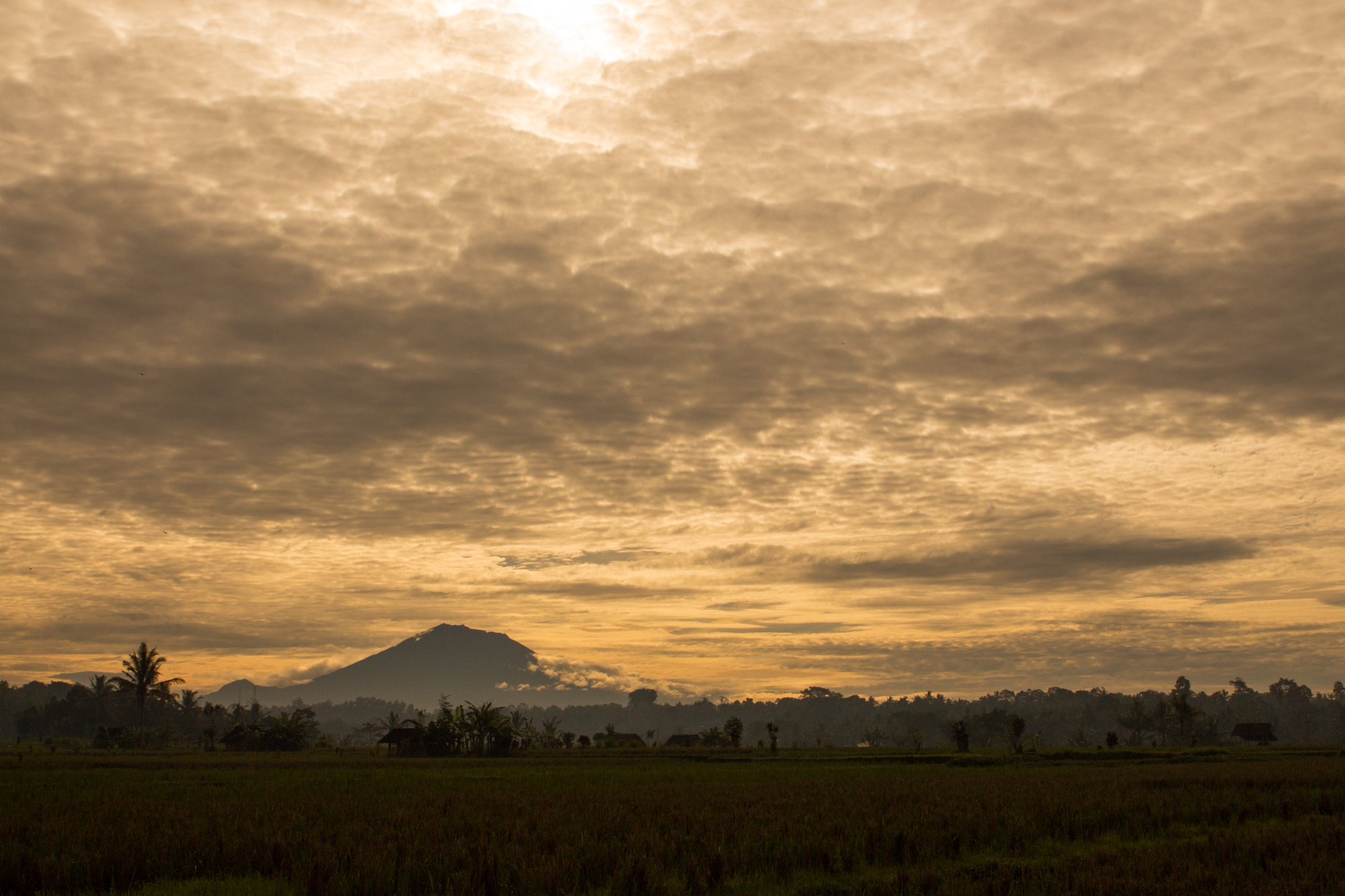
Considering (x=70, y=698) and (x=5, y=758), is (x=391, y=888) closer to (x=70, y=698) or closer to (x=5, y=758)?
(x=5, y=758)

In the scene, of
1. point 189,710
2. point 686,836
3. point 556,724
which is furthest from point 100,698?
point 686,836

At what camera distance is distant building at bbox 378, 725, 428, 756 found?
67250 mm

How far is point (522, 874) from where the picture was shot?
12602 mm

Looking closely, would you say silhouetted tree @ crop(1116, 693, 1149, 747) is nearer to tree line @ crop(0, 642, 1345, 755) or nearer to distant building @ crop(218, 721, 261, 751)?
tree line @ crop(0, 642, 1345, 755)

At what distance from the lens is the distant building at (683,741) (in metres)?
100

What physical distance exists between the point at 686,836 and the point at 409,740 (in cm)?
5808

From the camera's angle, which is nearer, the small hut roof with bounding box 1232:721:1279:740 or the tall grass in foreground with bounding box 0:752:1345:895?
the tall grass in foreground with bounding box 0:752:1345:895

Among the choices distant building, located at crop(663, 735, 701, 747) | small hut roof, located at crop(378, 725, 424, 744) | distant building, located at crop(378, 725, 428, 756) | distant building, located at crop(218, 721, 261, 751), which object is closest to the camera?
distant building, located at crop(378, 725, 428, 756)

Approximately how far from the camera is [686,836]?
16.2 m

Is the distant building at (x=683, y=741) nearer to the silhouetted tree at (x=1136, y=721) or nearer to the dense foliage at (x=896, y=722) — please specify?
the dense foliage at (x=896, y=722)

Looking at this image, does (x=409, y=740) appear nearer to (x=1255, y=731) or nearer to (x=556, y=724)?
(x=556, y=724)

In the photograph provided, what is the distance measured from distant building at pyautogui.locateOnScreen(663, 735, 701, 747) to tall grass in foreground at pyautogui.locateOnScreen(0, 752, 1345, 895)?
73235 millimetres

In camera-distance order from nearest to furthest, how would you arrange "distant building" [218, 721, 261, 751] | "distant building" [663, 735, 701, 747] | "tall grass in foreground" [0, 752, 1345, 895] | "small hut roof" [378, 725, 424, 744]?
"tall grass in foreground" [0, 752, 1345, 895], "small hut roof" [378, 725, 424, 744], "distant building" [218, 721, 261, 751], "distant building" [663, 735, 701, 747]

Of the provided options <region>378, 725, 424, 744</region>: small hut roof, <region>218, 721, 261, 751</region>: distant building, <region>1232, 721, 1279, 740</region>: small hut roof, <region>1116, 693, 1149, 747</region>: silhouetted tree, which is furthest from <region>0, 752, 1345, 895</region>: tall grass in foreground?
<region>1116, 693, 1149, 747</region>: silhouetted tree
